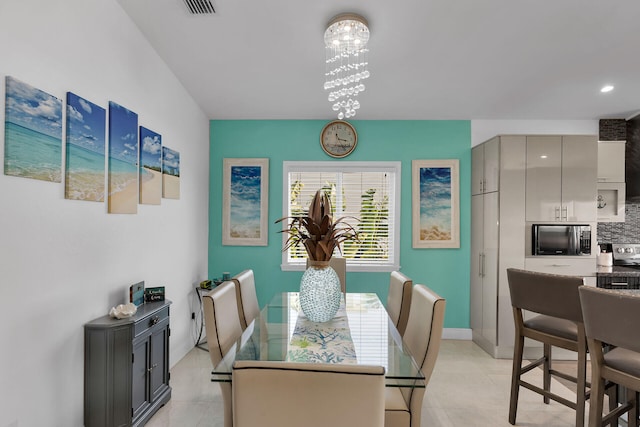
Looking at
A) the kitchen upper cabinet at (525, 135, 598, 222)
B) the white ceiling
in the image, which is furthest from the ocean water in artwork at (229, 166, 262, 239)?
the kitchen upper cabinet at (525, 135, 598, 222)

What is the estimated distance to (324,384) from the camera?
3.16 ft

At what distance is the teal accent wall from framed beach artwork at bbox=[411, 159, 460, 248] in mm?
75

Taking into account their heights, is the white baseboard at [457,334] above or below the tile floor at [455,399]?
above

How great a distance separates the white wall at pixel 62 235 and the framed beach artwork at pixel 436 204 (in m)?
2.83

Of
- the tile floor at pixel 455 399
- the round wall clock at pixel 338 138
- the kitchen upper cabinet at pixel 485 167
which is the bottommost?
the tile floor at pixel 455 399

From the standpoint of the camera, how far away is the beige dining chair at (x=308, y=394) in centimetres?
96

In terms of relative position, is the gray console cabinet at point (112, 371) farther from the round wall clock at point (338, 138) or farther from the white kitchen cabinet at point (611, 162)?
the white kitchen cabinet at point (611, 162)

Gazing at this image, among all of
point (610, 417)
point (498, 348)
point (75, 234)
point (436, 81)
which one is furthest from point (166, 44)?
point (498, 348)

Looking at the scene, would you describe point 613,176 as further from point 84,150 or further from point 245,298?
point 84,150

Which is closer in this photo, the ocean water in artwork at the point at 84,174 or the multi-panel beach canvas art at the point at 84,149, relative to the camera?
the multi-panel beach canvas art at the point at 84,149

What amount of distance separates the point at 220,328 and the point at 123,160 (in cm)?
147

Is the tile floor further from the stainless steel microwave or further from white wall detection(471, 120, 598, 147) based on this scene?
white wall detection(471, 120, 598, 147)

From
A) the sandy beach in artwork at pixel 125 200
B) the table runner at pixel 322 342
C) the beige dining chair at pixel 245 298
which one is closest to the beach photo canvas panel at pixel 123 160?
the sandy beach in artwork at pixel 125 200

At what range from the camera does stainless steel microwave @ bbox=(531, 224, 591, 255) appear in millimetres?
3541
